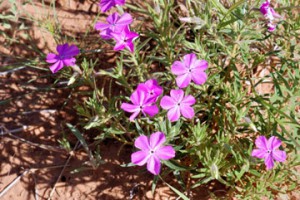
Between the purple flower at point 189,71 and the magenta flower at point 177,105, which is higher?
the purple flower at point 189,71

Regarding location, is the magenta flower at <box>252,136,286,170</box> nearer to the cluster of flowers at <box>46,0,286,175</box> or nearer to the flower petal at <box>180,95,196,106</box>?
the cluster of flowers at <box>46,0,286,175</box>

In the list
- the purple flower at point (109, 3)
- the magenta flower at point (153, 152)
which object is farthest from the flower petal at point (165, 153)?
the purple flower at point (109, 3)

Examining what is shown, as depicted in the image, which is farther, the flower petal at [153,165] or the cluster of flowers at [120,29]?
the cluster of flowers at [120,29]

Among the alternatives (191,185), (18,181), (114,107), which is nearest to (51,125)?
(18,181)

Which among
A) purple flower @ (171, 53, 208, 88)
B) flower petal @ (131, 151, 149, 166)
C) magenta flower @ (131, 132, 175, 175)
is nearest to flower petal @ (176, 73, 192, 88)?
purple flower @ (171, 53, 208, 88)

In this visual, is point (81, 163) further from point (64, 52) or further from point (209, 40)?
point (209, 40)

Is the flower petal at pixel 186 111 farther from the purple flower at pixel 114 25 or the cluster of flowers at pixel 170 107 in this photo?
the purple flower at pixel 114 25
